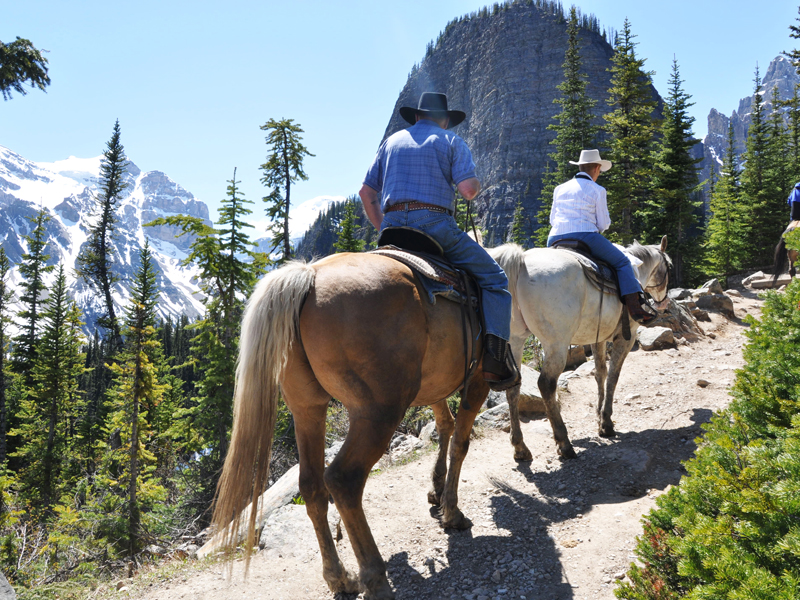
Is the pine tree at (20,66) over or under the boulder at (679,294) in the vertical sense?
over

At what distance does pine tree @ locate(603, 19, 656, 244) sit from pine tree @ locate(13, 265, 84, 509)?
34.9 m

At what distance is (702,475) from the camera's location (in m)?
2.58

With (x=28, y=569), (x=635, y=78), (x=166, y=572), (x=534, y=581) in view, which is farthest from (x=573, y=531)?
(x=635, y=78)

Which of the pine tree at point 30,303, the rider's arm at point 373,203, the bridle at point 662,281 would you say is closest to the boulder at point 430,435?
the bridle at point 662,281

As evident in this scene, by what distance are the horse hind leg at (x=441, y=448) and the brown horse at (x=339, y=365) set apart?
5.99 ft

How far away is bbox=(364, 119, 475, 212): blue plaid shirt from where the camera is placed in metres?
3.77

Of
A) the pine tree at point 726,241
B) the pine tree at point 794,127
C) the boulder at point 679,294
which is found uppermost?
the pine tree at point 794,127

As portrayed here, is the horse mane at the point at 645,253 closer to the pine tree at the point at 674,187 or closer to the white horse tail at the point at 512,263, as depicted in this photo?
the white horse tail at the point at 512,263

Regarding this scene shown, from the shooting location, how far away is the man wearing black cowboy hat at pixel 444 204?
3775 millimetres

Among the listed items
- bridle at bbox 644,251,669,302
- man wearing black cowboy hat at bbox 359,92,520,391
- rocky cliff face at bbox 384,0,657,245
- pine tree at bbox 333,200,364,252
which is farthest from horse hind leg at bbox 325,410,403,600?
Answer: rocky cliff face at bbox 384,0,657,245

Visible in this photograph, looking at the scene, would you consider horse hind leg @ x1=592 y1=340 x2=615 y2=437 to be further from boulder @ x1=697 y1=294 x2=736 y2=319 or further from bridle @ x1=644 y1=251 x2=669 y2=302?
boulder @ x1=697 y1=294 x2=736 y2=319

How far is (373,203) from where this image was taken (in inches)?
172

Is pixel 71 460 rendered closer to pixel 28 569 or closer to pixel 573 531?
pixel 28 569

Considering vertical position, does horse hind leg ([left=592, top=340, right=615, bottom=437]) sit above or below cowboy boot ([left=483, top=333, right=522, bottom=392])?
below
